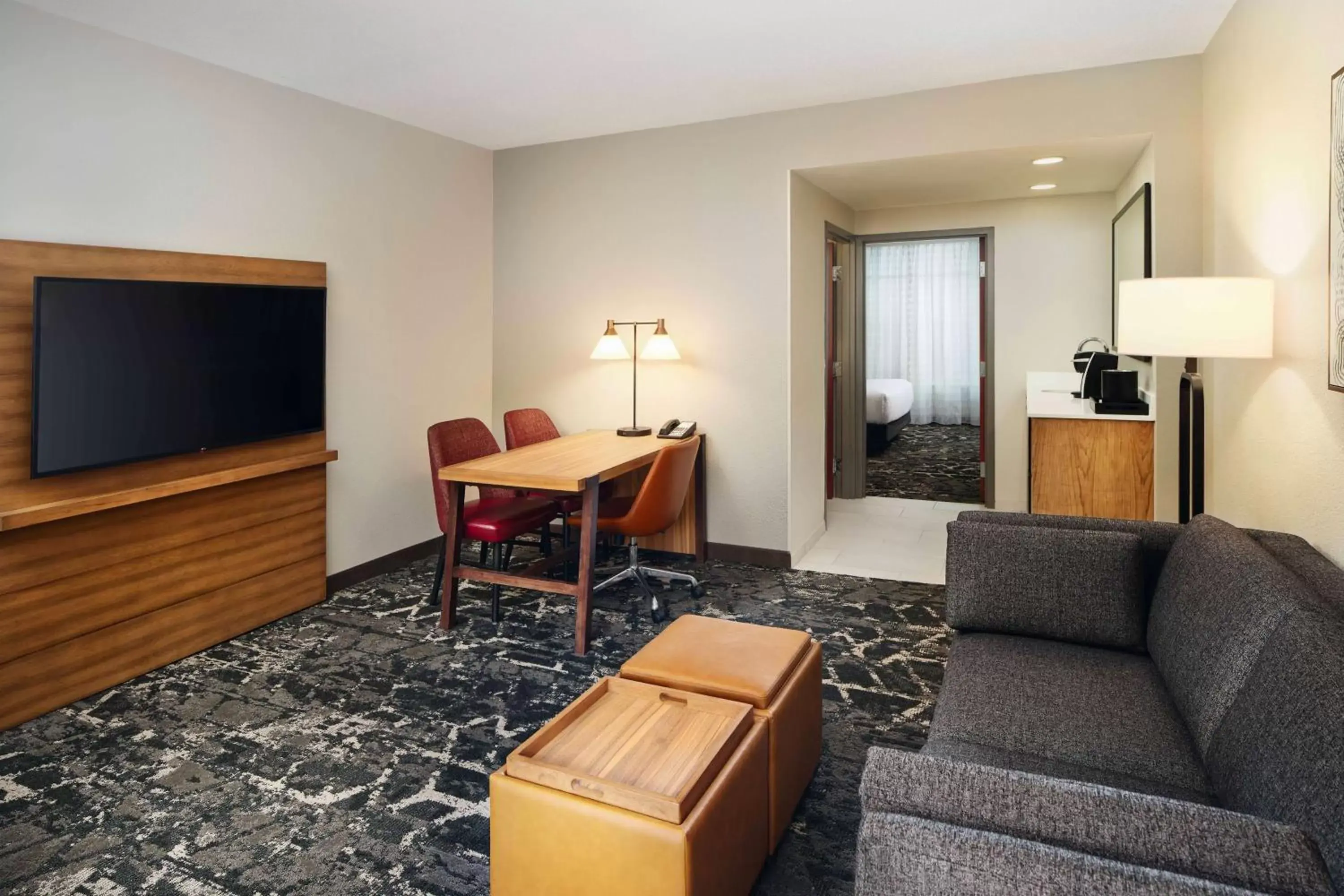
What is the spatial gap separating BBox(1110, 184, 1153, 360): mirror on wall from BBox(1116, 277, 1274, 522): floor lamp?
1.09 meters

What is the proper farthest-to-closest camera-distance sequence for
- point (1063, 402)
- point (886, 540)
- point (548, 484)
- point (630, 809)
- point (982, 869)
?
1. point (886, 540)
2. point (1063, 402)
3. point (548, 484)
4. point (630, 809)
5. point (982, 869)

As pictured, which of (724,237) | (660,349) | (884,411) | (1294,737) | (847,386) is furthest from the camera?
(884,411)

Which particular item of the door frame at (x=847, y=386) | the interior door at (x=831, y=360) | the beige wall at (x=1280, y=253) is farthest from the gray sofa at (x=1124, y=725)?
the door frame at (x=847, y=386)

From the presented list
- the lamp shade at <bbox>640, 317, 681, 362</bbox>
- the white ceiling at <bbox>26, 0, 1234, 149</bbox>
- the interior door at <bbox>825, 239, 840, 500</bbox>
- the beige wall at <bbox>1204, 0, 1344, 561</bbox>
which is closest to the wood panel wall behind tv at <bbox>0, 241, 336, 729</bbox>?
the white ceiling at <bbox>26, 0, 1234, 149</bbox>

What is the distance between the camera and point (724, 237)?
455cm

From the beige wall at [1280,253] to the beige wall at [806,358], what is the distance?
2.00m

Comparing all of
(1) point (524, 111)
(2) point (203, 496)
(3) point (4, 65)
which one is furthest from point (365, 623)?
(1) point (524, 111)

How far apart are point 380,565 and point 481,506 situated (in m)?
0.88

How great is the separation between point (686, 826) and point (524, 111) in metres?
3.91

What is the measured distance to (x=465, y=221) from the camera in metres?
5.01

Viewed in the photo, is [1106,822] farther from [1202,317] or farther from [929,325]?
[929,325]

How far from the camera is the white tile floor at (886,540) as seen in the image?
14.6 ft

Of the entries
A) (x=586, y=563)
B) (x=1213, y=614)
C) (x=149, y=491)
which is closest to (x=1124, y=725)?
(x=1213, y=614)

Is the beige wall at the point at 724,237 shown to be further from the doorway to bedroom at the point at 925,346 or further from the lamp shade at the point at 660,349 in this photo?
the doorway to bedroom at the point at 925,346
